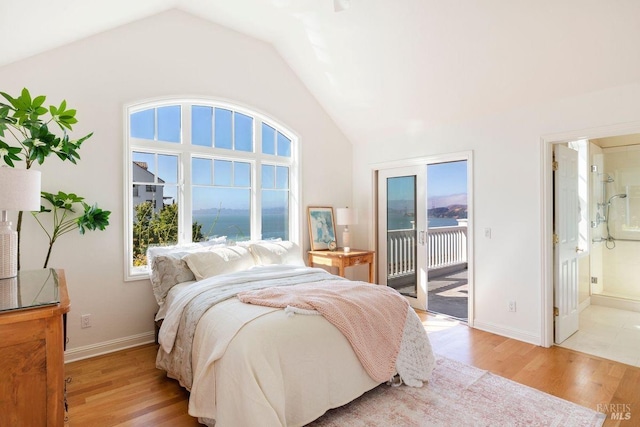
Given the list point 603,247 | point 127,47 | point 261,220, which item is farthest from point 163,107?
point 603,247

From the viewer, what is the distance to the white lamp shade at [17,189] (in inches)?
62.4

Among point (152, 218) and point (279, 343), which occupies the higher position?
point (152, 218)

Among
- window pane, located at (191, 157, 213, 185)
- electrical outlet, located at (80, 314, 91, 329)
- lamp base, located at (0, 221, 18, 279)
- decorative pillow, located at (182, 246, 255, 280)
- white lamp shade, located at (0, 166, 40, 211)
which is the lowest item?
electrical outlet, located at (80, 314, 91, 329)

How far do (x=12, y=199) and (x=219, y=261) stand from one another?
71.2 inches

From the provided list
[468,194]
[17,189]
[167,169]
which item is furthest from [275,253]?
Answer: [17,189]

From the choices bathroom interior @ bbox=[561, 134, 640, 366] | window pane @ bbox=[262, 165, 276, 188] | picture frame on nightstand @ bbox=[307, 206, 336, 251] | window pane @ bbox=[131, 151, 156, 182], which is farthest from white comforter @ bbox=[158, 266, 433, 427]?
bathroom interior @ bbox=[561, 134, 640, 366]

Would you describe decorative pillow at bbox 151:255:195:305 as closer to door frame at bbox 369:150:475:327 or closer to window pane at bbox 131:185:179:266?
window pane at bbox 131:185:179:266

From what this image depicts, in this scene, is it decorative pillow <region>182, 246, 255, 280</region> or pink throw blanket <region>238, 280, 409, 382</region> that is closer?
pink throw blanket <region>238, 280, 409, 382</region>

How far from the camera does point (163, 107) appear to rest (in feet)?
12.0

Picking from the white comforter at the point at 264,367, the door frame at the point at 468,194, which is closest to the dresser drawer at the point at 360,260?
the door frame at the point at 468,194

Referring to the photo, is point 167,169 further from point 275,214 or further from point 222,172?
point 275,214

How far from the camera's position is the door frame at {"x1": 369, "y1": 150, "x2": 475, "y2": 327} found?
3916 mm

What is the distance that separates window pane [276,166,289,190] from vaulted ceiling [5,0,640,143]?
3.91 ft

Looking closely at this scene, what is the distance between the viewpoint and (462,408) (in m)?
2.29
